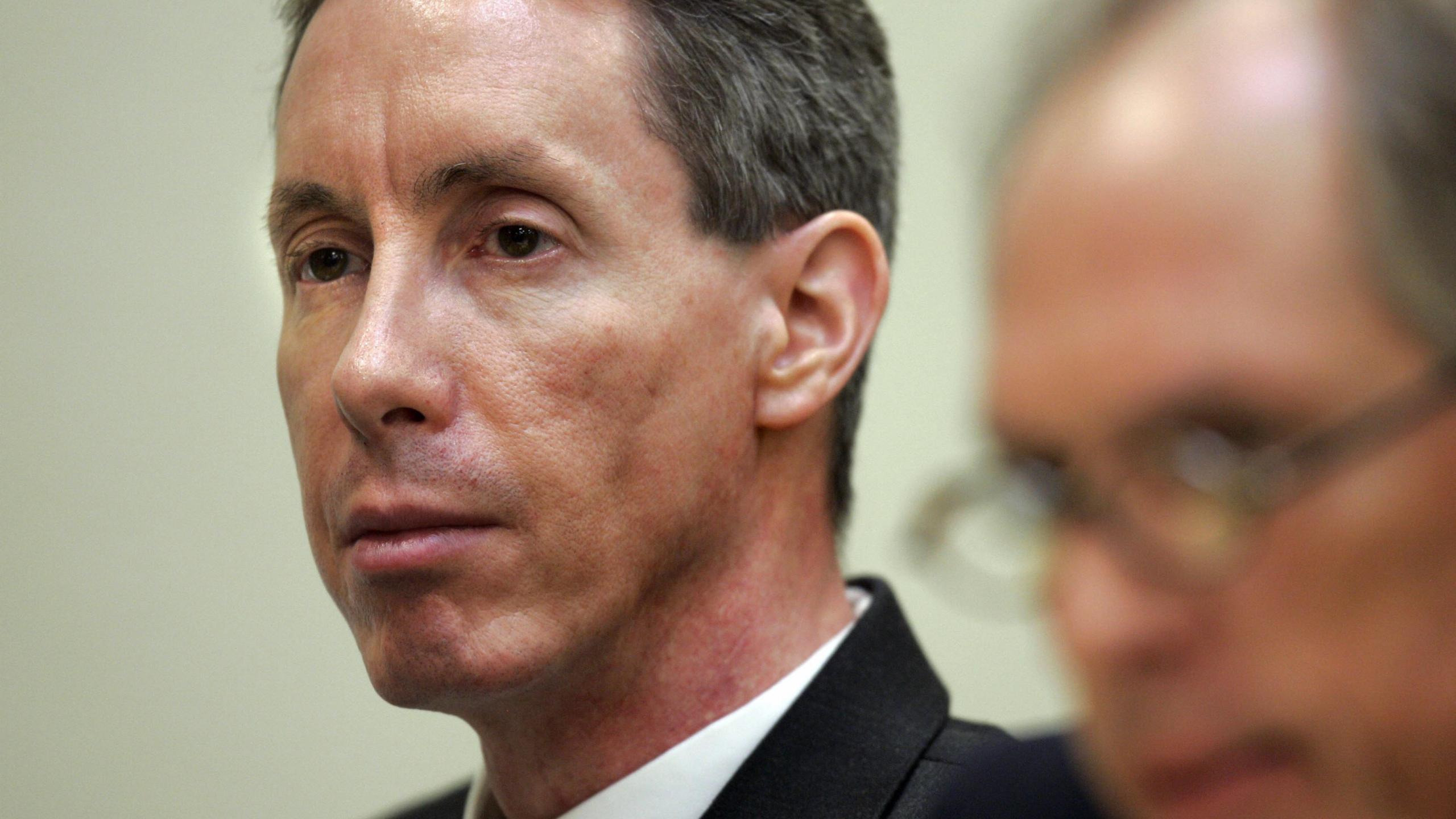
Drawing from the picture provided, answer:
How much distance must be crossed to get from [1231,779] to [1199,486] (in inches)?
4.5

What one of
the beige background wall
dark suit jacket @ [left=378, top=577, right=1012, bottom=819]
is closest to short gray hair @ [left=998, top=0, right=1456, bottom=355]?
dark suit jacket @ [left=378, top=577, right=1012, bottom=819]

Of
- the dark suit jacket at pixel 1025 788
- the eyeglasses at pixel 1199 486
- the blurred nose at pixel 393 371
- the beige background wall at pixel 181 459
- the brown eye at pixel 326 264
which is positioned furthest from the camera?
the beige background wall at pixel 181 459

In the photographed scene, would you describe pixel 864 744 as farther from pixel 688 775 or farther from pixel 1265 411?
pixel 1265 411

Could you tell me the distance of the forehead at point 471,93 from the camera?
136cm

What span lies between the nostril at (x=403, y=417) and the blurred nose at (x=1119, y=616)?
801mm

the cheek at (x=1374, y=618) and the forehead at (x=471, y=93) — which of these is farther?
the forehead at (x=471, y=93)

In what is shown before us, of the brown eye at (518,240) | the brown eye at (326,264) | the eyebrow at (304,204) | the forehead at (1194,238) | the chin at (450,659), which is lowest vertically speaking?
the chin at (450,659)

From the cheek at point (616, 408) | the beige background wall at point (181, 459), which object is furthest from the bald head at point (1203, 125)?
the beige background wall at point (181, 459)

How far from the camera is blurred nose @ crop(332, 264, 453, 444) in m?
1.28

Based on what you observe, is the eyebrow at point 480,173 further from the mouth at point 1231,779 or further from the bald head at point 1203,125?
the mouth at point 1231,779

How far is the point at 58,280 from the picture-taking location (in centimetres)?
261

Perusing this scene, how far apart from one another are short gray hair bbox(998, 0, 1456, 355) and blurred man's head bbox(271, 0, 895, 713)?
0.85m

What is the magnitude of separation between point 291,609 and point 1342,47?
2342 mm

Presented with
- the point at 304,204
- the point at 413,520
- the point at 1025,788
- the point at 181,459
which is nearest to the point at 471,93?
the point at 304,204
